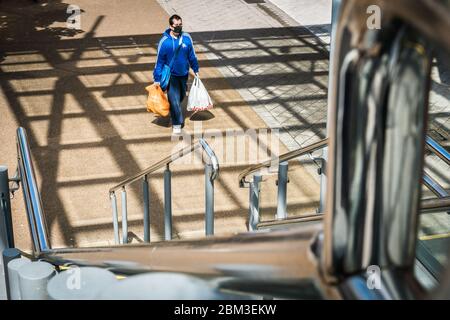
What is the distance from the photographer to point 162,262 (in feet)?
3.58

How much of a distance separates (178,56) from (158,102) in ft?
2.24

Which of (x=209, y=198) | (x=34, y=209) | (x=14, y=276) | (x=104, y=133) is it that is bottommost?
(x=104, y=133)

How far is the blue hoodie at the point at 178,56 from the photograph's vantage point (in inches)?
339

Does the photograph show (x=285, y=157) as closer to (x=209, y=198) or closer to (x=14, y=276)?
(x=209, y=198)

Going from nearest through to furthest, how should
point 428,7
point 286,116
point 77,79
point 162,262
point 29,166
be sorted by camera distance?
A: point 428,7 → point 162,262 → point 29,166 → point 286,116 → point 77,79

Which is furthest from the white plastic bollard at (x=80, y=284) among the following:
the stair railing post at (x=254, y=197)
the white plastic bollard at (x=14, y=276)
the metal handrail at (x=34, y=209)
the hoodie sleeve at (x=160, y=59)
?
the hoodie sleeve at (x=160, y=59)

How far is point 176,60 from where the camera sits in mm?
8750

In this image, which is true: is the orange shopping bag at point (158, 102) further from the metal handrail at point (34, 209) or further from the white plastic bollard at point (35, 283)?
the white plastic bollard at point (35, 283)

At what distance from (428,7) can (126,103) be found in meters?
9.73

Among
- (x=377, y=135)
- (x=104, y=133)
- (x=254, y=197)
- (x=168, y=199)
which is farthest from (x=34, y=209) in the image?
(x=104, y=133)

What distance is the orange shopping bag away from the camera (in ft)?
29.6

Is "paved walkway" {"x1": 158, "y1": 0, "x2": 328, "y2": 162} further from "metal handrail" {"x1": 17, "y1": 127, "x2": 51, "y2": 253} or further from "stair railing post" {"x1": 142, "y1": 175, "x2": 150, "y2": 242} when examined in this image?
"metal handrail" {"x1": 17, "y1": 127, "x2": 51, "y2": 253}

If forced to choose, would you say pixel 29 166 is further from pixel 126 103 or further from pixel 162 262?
pixel 126 103
